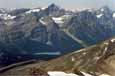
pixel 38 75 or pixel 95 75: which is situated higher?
pixel 38 75

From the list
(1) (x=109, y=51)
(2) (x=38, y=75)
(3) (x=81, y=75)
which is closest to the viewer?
(2) (x=38, y=75)

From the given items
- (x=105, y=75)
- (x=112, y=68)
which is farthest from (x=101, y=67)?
(x=105, y=75)

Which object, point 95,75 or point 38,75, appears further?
point 95,75

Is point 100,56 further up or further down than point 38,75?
further down

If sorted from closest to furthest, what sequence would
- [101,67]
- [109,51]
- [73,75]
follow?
[73,75]
[101,67]
[109,51]

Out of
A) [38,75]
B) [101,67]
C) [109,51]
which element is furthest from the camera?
[109,51]

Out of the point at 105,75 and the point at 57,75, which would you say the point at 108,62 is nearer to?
the point at 105,75

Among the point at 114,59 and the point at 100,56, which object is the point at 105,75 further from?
the point at 100,56

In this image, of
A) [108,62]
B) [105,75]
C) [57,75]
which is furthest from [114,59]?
[57,75]

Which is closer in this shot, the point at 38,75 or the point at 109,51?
the point at 38,75
